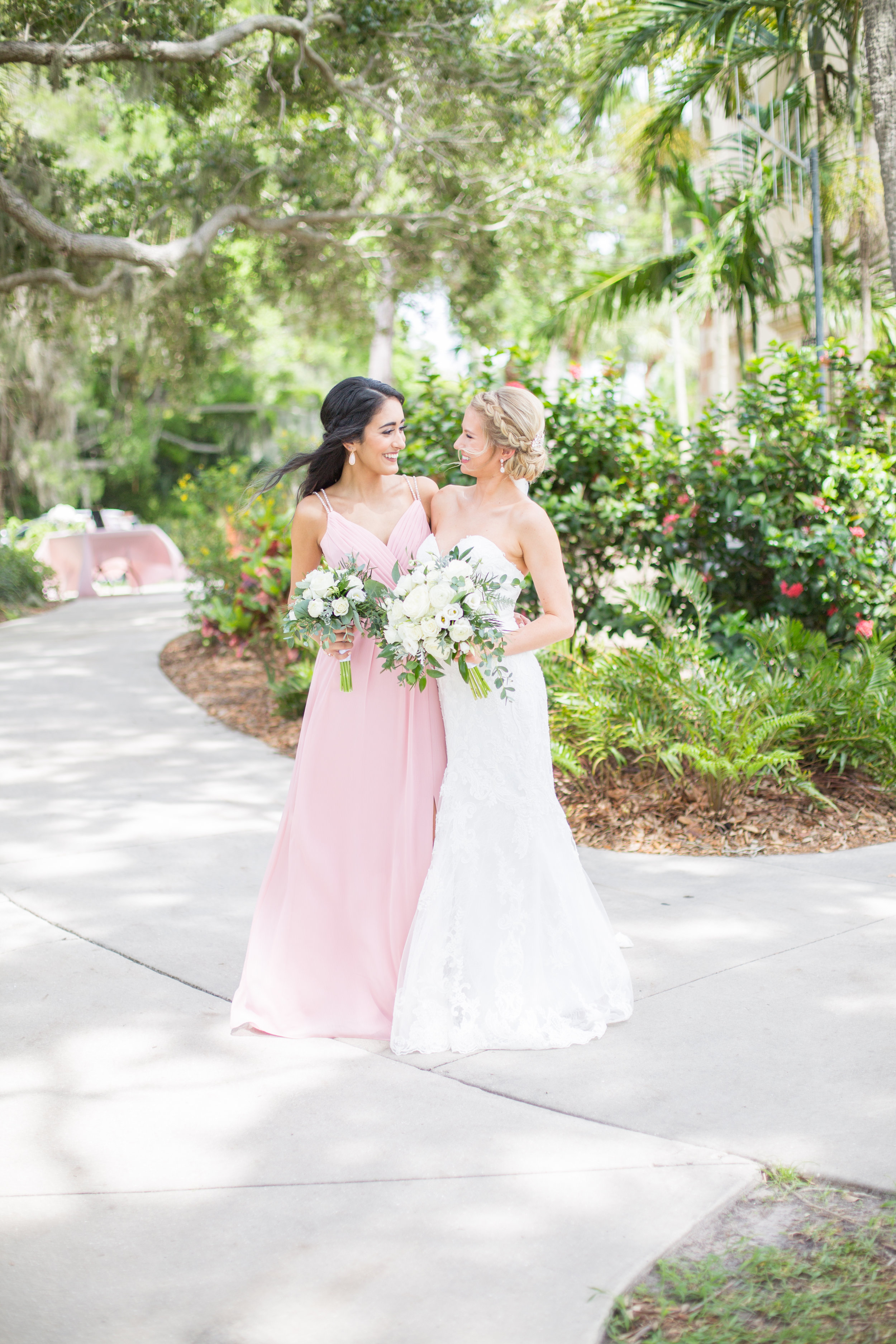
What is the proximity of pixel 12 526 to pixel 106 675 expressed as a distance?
9.30m

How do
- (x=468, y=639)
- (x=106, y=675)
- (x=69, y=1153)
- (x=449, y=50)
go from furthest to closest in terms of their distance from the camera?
(x=449, y=50)
(x=106, y=675)
(x=468, y=639)
(x=69, y=1153)

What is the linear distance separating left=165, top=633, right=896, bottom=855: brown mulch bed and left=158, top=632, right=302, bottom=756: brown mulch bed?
229 centimetres

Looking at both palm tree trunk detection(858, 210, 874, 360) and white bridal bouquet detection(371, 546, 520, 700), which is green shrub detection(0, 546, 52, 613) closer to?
palm tree trunk detection(858, 210, 874, 360)

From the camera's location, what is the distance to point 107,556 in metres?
20.8

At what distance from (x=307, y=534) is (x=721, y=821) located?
296 centimetres

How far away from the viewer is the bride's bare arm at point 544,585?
3779 mm

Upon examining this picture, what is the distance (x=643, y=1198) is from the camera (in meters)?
2.70

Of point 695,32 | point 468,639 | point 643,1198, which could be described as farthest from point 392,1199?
point 695,32

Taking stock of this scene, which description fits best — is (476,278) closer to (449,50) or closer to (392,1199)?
(449,50)

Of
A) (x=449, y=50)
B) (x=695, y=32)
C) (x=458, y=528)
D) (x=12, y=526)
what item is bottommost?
(x=458, y=528)

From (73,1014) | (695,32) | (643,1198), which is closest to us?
(643,1198)

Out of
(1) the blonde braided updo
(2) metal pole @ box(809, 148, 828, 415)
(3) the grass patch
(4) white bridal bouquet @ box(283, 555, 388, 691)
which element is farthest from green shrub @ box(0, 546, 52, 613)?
(3) the grass patch

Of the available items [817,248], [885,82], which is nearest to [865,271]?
[817,248]

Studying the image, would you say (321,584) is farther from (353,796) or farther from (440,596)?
(353,796)
